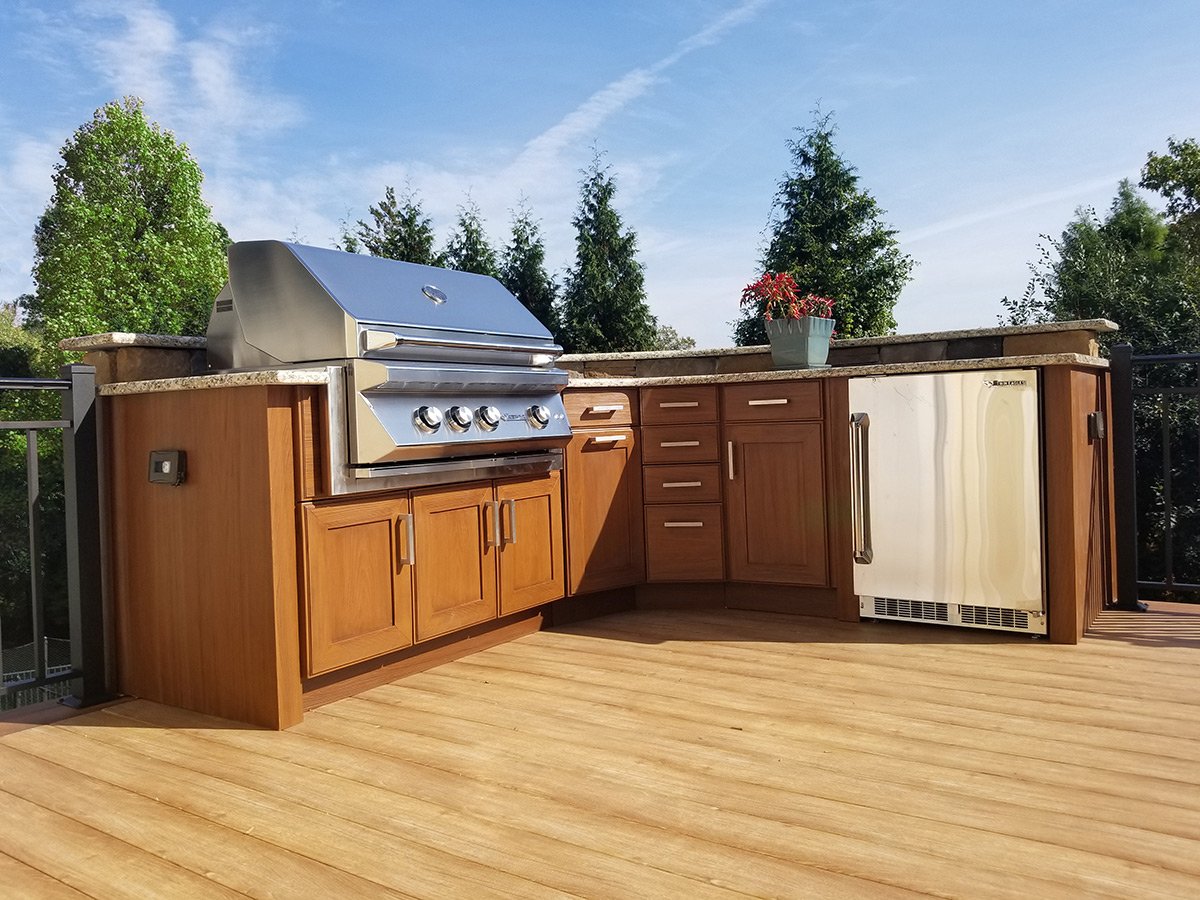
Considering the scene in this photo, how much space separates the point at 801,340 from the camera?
365 centimetres

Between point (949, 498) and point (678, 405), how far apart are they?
114 cm

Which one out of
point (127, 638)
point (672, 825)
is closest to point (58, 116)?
point (127, 638)

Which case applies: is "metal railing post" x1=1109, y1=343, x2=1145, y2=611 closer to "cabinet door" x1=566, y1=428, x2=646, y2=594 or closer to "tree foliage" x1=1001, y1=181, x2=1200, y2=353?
"cabinet door" x1=566, y1=428, x2=646, y2=594

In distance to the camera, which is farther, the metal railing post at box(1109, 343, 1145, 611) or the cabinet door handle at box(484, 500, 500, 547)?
the metal railing post at box(1109, 343, 1145, 611)

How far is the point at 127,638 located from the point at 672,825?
190 centimetres

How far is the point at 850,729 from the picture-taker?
2.22 m

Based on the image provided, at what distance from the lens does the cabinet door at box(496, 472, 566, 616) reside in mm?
3156

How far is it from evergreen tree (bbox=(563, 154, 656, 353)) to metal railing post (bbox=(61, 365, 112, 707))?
1237 centimetres

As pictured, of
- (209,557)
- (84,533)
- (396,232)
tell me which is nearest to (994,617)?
(209,557)

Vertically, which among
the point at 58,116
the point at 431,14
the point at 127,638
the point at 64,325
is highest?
the point at 58,116

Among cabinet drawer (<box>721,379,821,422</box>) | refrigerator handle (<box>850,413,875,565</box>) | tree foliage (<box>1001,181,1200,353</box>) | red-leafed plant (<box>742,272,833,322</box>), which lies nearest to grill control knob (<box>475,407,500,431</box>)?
cabinet drawer (<box>721,379,821,422</box>)

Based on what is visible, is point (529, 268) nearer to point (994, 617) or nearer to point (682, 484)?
point (682, 484)

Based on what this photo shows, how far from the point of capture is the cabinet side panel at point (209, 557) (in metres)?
2.36

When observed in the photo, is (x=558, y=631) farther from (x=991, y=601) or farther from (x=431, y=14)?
(x=431, y=14)
